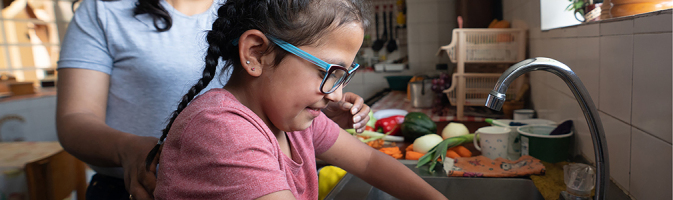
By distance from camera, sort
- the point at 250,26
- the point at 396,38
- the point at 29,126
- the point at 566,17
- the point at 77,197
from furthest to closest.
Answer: the point at 396,38 < the point at 29,126 < the point at 77,197 < the point at 566,17 < the point at 250,26

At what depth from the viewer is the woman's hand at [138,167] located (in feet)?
2.27

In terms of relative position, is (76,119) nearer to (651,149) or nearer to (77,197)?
(651,149)

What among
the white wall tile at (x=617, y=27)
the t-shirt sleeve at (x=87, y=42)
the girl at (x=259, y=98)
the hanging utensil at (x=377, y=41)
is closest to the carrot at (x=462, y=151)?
the white wall tile at (x=617, y=27)

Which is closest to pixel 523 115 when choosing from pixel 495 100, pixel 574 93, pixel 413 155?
pixel 413 155

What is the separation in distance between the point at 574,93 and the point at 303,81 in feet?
1.64

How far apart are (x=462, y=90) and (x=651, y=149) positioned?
5.18 ft

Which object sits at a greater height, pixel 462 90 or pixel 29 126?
pixel 462 90

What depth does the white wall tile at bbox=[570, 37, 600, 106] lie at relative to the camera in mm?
1182

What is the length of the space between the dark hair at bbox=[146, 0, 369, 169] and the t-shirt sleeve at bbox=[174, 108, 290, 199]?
0.16m

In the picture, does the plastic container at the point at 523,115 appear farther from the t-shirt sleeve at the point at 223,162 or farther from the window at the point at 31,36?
the window at the point at 31,36

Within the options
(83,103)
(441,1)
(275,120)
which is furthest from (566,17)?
(441,1)

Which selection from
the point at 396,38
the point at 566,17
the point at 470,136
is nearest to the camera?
the point at 470,136

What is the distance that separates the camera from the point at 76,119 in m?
0.92

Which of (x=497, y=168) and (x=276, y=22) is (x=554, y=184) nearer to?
(x=497, y=168)
